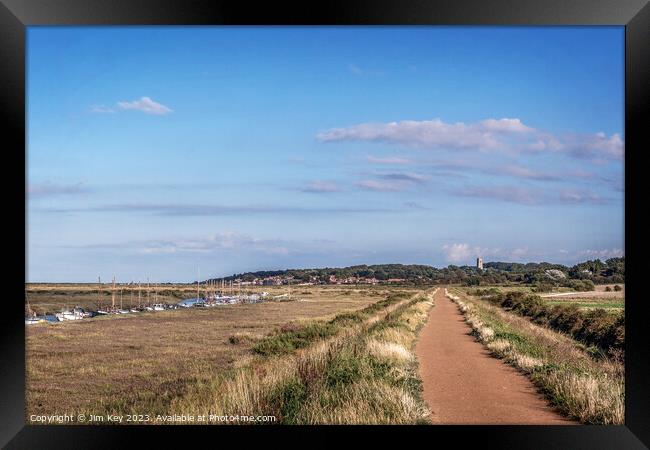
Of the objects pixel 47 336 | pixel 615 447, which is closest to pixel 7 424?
pixel 615 447

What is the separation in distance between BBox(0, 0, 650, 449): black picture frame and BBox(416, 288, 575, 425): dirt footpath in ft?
4.20

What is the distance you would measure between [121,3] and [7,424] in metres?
3.49

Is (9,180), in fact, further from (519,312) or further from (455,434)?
(519,312)

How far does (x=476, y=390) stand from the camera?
7.74 m

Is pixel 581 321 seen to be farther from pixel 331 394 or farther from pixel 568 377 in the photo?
pixel 331 394

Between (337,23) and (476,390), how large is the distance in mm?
4985

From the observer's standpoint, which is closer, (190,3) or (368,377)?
(190,3)

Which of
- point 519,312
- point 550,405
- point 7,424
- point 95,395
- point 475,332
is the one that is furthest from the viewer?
point 519,312

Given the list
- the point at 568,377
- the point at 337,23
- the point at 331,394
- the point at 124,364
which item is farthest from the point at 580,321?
the point at 337,23

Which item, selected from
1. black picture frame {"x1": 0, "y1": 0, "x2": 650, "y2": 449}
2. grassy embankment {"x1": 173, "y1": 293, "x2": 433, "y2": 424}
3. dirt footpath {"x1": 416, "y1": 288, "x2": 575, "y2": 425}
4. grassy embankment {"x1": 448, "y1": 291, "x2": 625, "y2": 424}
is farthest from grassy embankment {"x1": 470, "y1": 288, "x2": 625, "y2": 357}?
black picture frame {"x1": 0, "y1": 0, "x2": 650, "y2": 449}

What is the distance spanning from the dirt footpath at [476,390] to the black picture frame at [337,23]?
128 cm

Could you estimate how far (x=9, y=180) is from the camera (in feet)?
16.1

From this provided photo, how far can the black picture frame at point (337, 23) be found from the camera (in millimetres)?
4812

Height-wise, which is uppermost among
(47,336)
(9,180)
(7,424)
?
(9,180)
